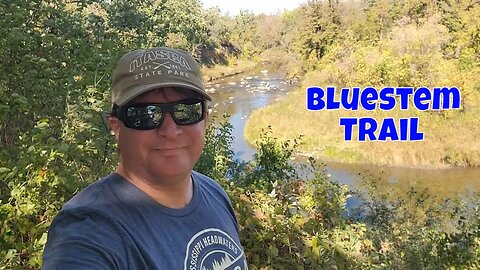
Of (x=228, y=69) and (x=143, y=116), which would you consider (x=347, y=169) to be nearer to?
(x=143, y=116)

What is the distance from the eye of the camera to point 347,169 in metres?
11.4

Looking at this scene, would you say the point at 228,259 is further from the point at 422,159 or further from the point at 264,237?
the point at 422,159

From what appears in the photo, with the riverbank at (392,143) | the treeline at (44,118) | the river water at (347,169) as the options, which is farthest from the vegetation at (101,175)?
the riverbank at (392,143)

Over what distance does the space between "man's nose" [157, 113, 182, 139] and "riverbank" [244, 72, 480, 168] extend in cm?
888

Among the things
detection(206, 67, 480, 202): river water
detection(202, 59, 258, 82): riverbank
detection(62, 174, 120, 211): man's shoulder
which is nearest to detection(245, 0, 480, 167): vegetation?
detection(206, 67, 480, 202): river water

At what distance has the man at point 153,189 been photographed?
0.89m

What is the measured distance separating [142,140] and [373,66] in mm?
15083

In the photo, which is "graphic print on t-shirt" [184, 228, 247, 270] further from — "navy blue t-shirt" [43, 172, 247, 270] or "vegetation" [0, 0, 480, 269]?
"vegetation" [0, 0, 480, 269]

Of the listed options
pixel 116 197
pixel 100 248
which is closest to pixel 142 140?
pixel 116 197

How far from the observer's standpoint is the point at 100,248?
0.85m

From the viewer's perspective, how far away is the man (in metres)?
0.89

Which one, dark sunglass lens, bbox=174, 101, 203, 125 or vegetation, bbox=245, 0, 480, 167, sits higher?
vegetation, bbox=245, 0, 480, 167

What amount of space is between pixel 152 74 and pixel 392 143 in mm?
12018

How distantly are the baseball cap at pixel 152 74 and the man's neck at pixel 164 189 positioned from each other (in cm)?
17
